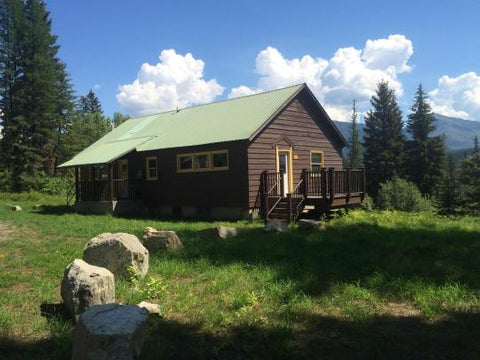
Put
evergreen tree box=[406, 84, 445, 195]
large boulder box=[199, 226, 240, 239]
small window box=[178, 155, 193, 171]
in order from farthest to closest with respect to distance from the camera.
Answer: evergreen tree box=[406, 84, 445, 195]
small window box=[178, 155, 193, 171]
large boulder box=[199, 226, 240, 239]

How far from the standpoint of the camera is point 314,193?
17.0 m

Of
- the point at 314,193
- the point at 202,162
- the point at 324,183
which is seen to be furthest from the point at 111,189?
the point at 324,183

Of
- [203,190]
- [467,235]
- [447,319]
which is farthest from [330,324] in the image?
[203,190]

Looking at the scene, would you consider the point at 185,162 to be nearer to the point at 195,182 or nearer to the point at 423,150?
the point at 195,182

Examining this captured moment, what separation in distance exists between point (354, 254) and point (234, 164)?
9.63 m

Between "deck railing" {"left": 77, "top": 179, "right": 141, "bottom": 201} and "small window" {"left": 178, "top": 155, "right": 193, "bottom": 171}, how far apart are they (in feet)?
10.8

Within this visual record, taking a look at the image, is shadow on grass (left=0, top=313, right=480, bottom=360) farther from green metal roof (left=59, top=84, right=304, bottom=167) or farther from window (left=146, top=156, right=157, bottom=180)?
window (left=146, top=156, right=157, bottom=180)

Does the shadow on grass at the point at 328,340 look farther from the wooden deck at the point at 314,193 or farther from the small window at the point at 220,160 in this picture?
the small window at the point at 220,160

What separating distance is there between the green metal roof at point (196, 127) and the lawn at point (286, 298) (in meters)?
8.68

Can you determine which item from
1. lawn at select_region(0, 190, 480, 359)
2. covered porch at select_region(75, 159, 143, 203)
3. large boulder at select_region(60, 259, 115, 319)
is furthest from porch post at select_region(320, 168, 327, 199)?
large boulder at select_region(60, 259, 115, 319)

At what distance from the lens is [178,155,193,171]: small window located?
19.7 metres

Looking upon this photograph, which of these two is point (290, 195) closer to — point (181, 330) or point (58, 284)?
point (58, 284)

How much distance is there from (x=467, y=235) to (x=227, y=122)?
11.5 metres

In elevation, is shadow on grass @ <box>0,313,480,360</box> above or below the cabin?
below
